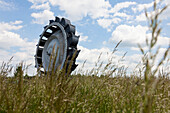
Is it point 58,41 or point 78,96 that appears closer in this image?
point 78,96

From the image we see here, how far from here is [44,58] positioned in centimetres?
1182

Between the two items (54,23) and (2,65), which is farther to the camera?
(54,23)

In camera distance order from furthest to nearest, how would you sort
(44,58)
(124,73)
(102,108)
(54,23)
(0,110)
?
(44,58) < (54,23) < (124,73) < (102,108) < (0,110)

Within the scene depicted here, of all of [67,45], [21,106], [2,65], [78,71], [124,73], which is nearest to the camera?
[21,106]

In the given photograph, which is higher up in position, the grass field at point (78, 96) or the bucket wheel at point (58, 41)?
the bucket wheel at point (58, 41)

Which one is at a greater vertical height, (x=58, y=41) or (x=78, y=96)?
(x=58, y=41)

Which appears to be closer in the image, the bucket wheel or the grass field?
the grass field

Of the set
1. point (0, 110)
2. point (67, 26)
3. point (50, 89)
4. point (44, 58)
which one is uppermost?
point (67, 26)

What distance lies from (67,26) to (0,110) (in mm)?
8271

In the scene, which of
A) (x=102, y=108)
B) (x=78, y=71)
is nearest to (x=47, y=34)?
(x=78, y=71)

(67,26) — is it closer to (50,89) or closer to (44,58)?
(44,58)

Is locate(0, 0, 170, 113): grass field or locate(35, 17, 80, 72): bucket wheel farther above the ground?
locate(35, 17, 80, 72): bucket wheel

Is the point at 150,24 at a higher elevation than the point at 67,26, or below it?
below

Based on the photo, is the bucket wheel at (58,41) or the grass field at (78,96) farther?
the bucket wheel at (58,41)
